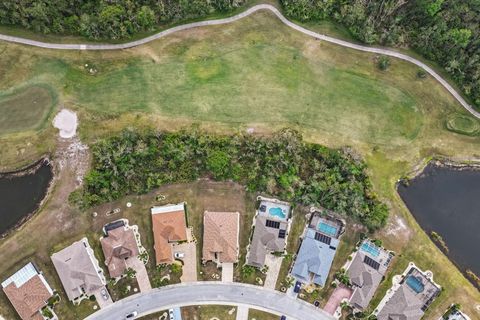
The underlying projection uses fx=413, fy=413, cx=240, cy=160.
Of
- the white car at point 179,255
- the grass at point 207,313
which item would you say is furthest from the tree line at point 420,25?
the grass at point 207,313

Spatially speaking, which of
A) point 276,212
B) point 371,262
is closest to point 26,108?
point 276,212

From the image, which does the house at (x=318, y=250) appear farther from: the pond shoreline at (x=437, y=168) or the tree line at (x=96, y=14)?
the tree line at (x=96, y=14)

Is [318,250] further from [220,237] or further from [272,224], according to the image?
[220,237]

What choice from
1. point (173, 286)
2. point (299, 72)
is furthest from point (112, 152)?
point (299, 72)

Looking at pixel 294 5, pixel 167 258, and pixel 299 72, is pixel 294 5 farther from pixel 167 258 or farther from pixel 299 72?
pixel 167 258

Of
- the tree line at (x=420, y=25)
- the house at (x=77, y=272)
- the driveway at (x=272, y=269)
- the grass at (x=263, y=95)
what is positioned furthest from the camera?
the tree line at (x=420, y=25)

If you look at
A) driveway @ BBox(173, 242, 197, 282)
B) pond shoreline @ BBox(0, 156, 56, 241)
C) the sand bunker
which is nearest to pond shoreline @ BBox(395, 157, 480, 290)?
driveway @ BBox(173, 242, 197, 282)
